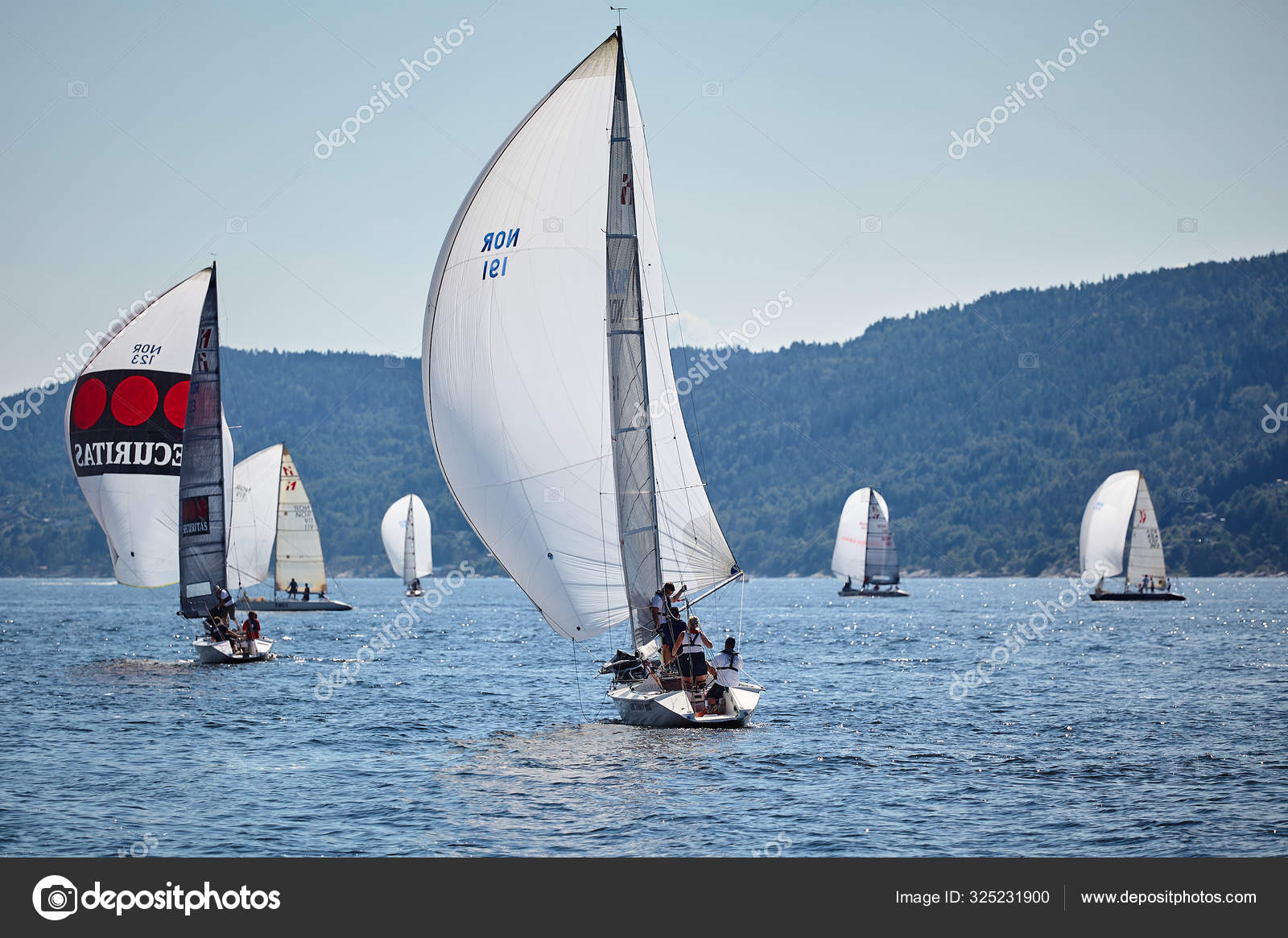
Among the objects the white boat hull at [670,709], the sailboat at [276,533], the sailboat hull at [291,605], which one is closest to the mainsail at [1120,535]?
the sailboat hull at [291,605]

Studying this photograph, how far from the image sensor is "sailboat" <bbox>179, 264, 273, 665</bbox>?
41094 millimetres

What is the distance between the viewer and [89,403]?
4153 centimetres

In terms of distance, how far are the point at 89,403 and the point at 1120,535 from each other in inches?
2763

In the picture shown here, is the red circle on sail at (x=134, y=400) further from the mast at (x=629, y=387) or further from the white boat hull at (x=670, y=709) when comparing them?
the white boat hull at (x=670, y=709)

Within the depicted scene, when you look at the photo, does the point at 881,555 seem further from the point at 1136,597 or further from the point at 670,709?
the point at 670,709

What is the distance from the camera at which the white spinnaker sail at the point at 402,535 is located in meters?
107

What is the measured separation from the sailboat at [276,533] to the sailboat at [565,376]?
138 feet

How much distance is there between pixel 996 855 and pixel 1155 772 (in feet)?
24.6

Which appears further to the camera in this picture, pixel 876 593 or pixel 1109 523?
pixel 876 593

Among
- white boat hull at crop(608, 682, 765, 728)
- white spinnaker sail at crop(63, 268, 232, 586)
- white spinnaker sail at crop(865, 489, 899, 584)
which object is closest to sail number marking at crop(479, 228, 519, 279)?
white boat hull at crop(608, 682, 765, 728)

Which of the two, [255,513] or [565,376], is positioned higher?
[565,376]

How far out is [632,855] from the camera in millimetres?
16453

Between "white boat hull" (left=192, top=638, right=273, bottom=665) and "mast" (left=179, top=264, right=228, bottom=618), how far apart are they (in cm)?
108
